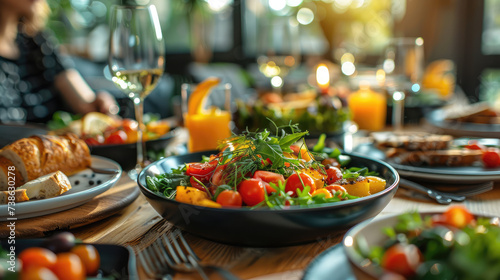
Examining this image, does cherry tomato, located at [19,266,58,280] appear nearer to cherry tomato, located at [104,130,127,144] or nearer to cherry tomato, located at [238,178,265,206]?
cherry tomato, located at [238,178,265,206]

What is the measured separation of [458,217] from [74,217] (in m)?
0.81

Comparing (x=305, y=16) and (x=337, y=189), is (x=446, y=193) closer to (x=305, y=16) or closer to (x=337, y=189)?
(x=337, y=189)

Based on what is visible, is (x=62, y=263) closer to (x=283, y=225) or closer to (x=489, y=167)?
(x=283, y=225)

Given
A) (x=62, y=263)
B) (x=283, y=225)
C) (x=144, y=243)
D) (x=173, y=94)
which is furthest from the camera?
(x=173, y=94)

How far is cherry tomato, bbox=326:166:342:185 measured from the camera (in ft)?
3.42

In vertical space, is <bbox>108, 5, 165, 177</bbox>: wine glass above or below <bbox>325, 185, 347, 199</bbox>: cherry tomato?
above

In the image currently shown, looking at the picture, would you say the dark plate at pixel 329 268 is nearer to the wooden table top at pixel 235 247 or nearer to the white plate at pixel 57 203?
the wooden table top at pixel 235 247

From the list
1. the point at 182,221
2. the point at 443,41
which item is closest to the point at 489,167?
the point at 182,221

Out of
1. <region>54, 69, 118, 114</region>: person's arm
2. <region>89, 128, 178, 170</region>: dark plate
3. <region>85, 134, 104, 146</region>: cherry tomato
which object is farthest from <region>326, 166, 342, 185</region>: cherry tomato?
<region>54, 69, 118, 114</region>: person's arm

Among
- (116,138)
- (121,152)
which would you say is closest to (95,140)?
(116,138)

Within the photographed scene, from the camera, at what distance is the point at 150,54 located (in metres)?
1.44

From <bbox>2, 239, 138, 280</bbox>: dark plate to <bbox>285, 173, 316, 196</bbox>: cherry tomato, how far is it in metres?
0.37

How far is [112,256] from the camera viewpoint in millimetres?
713

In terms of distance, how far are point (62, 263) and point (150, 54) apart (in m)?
0.98
